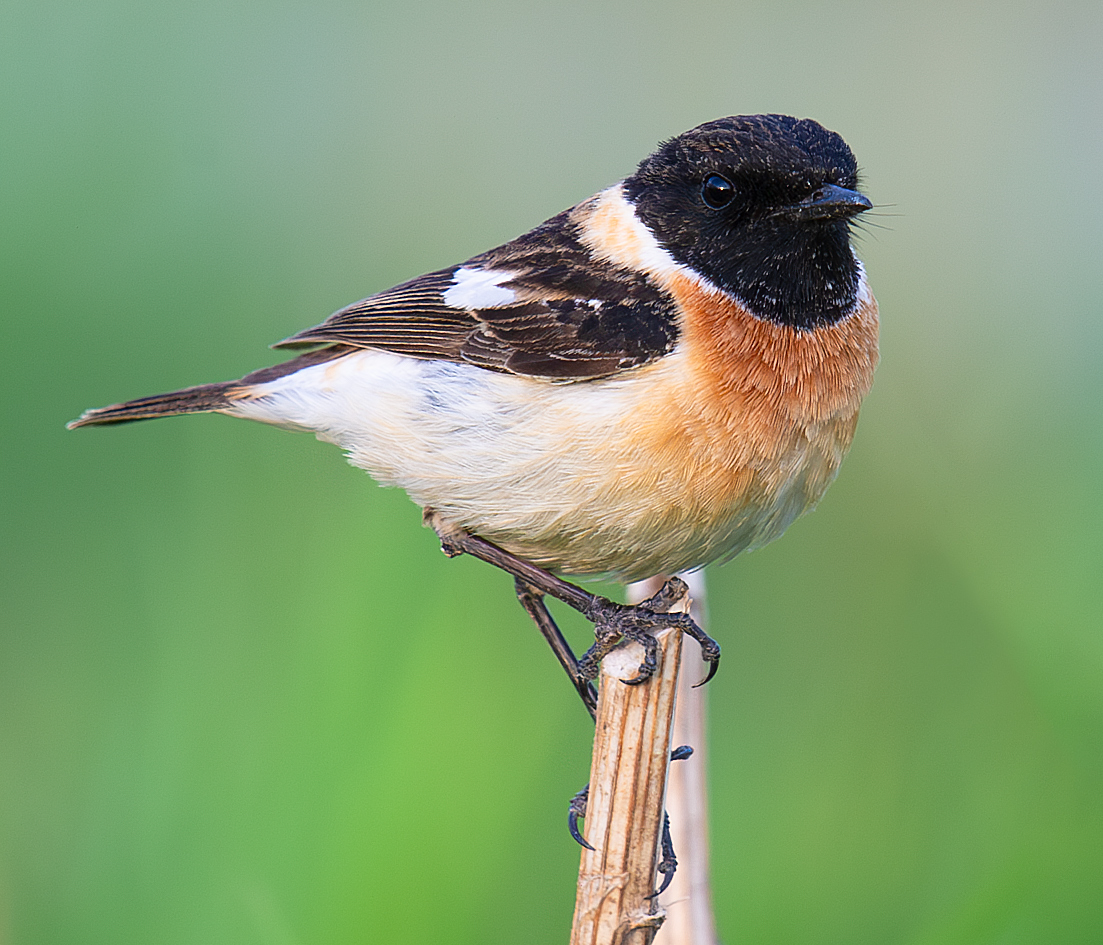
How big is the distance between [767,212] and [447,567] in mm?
849

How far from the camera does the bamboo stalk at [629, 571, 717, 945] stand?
2.05 metres

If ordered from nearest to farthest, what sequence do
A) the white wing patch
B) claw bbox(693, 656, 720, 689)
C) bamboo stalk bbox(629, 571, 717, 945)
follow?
bamboo stalk bbox(629, 571, 717, 945) → claw bbox(693, 656, 720, 689) → the white wing patch

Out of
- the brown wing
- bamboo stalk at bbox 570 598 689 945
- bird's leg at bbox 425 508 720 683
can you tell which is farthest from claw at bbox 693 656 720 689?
the brown wing

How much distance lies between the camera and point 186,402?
267cm

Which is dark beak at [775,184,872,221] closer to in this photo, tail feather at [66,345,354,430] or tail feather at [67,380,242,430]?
tail feather at [66,345,354,430]

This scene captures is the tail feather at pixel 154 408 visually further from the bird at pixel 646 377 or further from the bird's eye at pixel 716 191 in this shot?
the bird's eye at pixel 716 191

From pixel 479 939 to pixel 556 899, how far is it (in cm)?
27

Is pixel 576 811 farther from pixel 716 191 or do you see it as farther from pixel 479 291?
pixel 716 191

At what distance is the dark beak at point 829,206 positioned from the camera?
2.08m

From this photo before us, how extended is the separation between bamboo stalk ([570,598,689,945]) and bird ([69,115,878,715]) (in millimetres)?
67

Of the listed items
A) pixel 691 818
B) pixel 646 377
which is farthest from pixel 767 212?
pixel 691 818

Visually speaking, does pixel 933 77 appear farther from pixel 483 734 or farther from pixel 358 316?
pixel 483 734

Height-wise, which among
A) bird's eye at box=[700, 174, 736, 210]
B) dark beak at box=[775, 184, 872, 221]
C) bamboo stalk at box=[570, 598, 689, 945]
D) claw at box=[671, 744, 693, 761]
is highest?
bird's eye at box=[700, 174, 736, 210]

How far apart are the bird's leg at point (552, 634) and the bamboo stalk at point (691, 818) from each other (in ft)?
1.12
